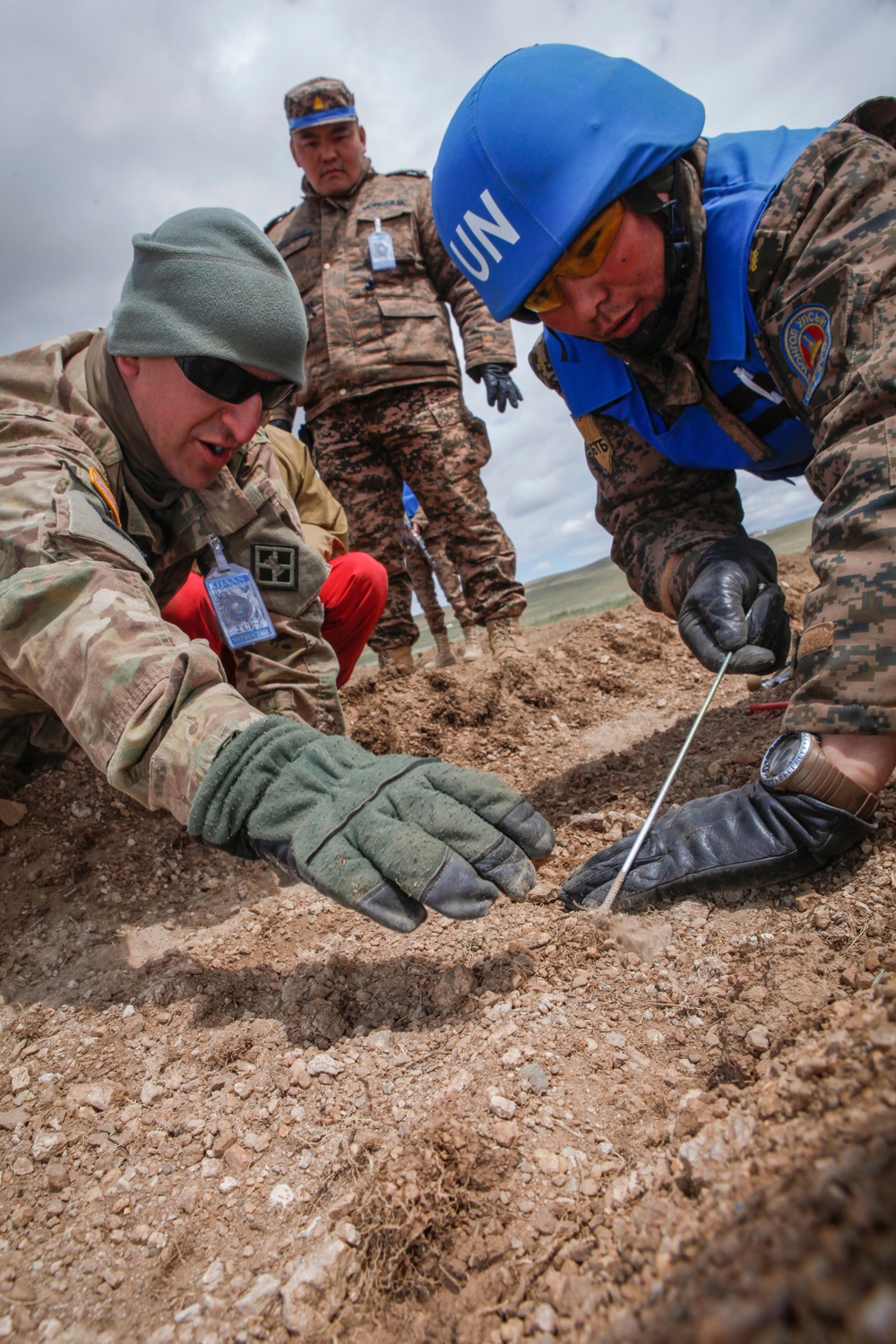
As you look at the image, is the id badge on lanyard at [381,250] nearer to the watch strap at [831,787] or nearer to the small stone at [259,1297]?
the watch strap at [831,787]

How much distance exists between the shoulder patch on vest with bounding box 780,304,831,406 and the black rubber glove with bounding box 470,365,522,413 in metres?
2.14

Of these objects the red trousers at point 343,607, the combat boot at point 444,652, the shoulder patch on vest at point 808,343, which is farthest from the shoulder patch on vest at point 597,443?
the combat boot at point 444,652

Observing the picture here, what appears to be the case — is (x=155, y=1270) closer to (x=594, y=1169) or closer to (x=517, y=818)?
(x=594, y=1169)

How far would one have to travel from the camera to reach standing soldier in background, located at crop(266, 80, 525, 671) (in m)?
3.29

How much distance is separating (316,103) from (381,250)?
2.09ft

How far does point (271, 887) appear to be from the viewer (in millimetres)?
1883

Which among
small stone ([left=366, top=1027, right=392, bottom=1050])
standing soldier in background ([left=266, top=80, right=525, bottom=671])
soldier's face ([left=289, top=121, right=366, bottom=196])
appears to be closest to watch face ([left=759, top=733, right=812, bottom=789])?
small stone ([left=366, top=1027, right=392, bottom=1050])

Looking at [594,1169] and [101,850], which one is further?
[101,850]

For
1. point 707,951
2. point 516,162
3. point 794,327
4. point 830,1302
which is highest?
point 516,162

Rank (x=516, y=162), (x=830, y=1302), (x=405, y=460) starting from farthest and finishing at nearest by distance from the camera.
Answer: (x=405, y=460), (x=516, y=162), (x=830, y=1302)

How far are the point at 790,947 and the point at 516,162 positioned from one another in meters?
1.68

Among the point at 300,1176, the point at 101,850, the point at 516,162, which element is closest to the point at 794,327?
the point at 516,162

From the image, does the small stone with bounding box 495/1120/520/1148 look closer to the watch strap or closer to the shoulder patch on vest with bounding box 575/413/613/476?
the watch strap

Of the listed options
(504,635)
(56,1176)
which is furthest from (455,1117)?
(504,635)
